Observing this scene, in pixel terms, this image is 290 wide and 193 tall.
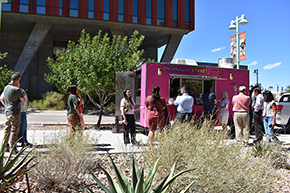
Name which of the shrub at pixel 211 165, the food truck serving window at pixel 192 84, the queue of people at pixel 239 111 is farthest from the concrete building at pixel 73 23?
the shrub at pixel 211 165

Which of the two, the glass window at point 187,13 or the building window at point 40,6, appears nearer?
the building window at point 40,6

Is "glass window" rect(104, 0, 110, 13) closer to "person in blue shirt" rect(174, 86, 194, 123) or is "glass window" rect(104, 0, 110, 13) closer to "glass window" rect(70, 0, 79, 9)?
"glass window" rect(70, 0, 79, 9)

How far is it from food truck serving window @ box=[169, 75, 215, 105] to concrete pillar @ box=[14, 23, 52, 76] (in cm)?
2204

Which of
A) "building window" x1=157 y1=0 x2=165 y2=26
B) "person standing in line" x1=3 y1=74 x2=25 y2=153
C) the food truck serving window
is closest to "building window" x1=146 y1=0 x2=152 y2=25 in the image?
"building window" x1=157 y1=0 x2=165 y2=26

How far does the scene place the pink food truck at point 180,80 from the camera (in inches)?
339

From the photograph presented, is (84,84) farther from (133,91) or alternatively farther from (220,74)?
(220,74)

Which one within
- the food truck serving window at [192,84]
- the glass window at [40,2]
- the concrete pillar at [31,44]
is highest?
the glass window at [40,2]

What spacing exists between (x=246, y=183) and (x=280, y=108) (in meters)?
9.01

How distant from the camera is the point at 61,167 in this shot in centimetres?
382

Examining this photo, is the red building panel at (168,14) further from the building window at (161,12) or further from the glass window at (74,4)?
the glass window at (74,4)

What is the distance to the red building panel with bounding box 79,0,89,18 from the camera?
Answer: 25.0 m

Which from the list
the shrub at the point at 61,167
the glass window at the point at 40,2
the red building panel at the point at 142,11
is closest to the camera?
the shrub at the point at 61,167

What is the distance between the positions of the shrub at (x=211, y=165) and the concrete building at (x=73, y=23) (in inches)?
958

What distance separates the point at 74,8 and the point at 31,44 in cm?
656
